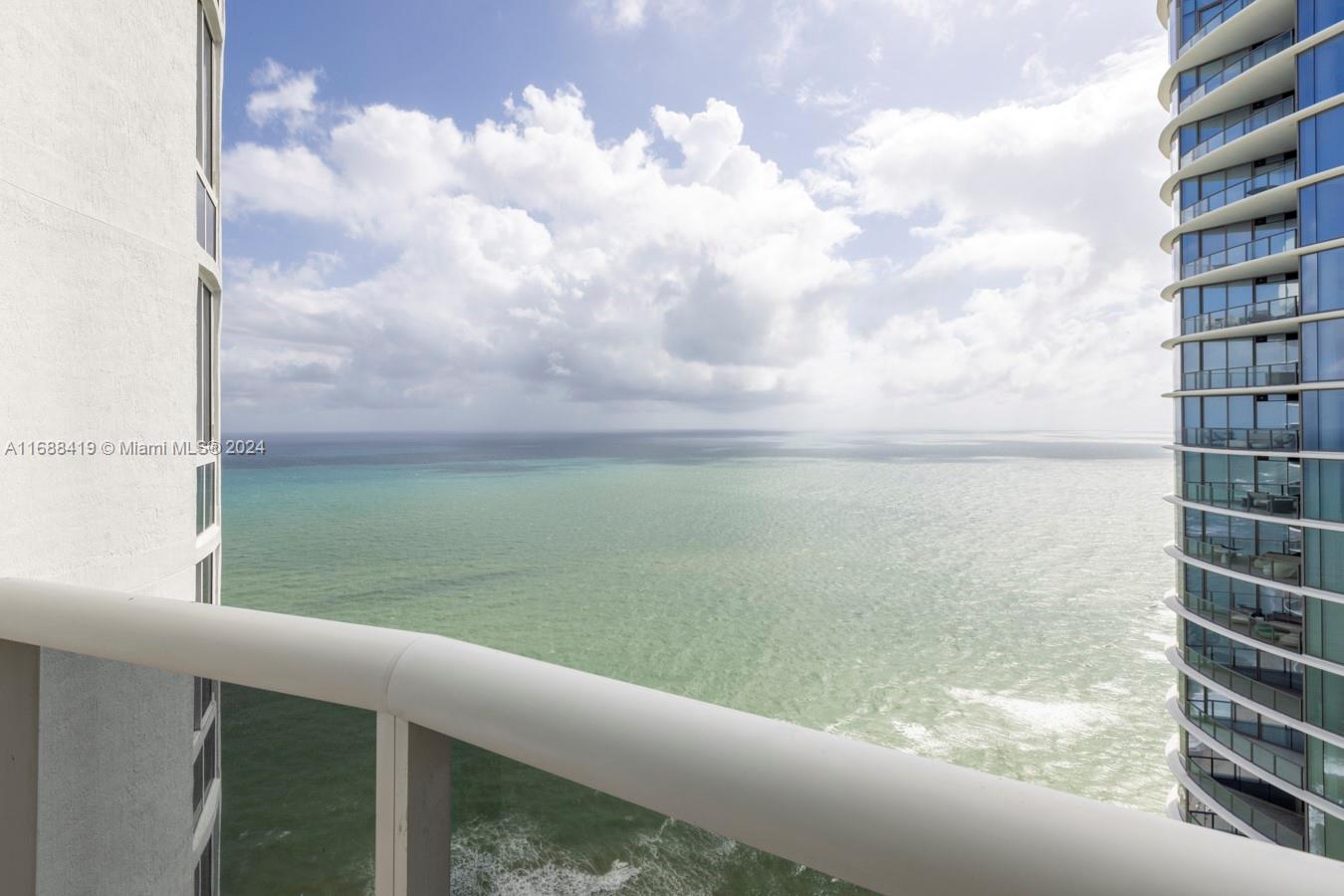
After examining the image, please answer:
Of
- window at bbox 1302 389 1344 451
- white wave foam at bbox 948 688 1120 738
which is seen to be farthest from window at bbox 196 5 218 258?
white wave foam at bbox 948 688 1120 738

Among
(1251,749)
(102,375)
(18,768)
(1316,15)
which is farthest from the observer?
(1251,749)

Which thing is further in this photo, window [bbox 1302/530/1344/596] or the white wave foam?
the white wave foam

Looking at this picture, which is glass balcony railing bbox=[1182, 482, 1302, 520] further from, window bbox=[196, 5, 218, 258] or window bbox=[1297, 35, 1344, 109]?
window bbox=[196, 5, 218, 258]

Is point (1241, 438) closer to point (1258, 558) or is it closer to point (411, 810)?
point (1258, 558)

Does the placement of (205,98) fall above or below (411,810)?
above

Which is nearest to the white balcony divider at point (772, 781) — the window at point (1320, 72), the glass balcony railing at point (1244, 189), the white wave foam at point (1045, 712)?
the window at point (1320, 72)

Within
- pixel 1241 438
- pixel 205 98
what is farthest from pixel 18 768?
pixel 1241 438

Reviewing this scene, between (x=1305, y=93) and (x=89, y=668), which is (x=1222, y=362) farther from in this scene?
(x=89, y=668)
